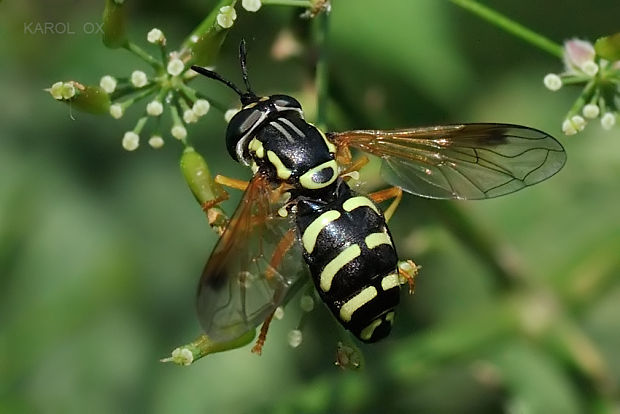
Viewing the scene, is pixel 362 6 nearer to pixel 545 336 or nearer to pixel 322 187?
pixel 545 336

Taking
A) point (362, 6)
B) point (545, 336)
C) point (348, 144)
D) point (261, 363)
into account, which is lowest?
point (261, 363)

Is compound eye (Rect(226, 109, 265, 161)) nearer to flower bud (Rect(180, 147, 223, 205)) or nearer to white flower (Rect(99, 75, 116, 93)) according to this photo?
flower bud (Rect(180, 147, 223, 205))

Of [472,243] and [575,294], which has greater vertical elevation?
[472,243]

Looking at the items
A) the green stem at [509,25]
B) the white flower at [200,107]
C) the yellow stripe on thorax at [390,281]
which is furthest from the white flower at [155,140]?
the green stem at [509,25]

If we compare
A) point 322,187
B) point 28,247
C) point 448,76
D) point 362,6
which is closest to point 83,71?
point 28,247

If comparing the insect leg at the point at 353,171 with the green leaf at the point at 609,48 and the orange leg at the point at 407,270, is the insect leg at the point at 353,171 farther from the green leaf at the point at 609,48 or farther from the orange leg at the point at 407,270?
the green leaf at the point at 609,48

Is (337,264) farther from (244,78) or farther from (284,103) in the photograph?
(244,78)

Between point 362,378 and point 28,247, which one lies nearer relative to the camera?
point 362,378

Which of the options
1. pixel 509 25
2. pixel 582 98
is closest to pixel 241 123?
pixel 509 25
